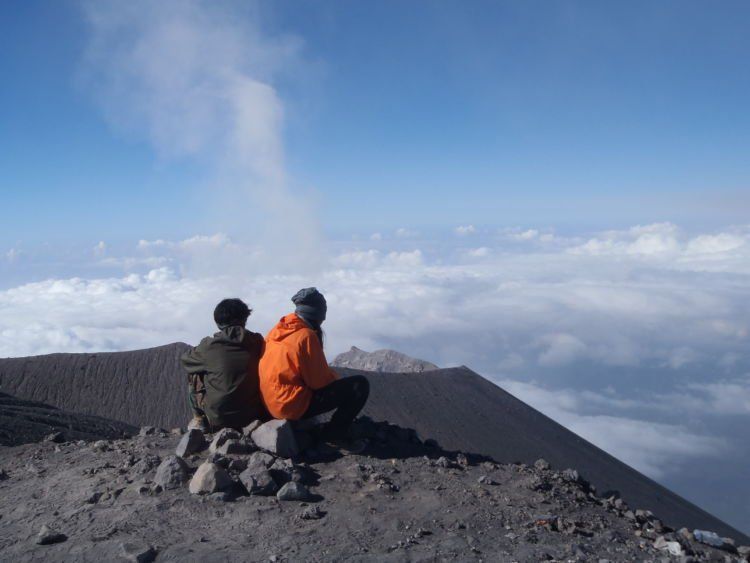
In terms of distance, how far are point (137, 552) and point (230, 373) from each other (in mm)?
2209

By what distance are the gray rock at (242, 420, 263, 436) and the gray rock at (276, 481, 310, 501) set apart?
110cm

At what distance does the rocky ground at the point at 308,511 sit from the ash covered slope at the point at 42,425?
7.06 metres

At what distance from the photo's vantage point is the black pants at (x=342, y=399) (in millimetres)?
6594

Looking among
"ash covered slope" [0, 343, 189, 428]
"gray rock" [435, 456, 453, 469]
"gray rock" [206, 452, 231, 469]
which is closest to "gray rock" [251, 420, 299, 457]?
"gray rock" [206, 452, 231, 469]

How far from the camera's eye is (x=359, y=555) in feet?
15.3

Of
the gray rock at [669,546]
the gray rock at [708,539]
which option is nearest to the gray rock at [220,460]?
the gray rock at [669,546]

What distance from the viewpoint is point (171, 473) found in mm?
5836

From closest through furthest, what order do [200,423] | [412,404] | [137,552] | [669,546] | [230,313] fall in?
1. [137,552]
2. [669,546]
3. [230,313]
4. [200,423]
5. [412,404]

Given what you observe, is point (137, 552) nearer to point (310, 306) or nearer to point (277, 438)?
point (277, 438)

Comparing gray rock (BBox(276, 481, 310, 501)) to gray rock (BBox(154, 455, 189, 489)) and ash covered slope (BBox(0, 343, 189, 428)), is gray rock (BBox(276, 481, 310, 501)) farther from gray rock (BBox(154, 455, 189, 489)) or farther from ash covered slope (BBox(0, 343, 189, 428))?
ash covered slope (BBox(0, 343, 189, 428))

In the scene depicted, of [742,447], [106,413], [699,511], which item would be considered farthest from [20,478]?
[742,447]

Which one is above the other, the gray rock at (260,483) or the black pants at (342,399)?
the black pants at (342,399)

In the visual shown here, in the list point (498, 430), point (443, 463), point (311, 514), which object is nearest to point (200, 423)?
point (311, 514)

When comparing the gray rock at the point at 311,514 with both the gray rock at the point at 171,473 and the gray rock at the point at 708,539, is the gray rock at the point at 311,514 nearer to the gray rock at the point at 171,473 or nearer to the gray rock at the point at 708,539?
the gray rock at the point at 171,473
